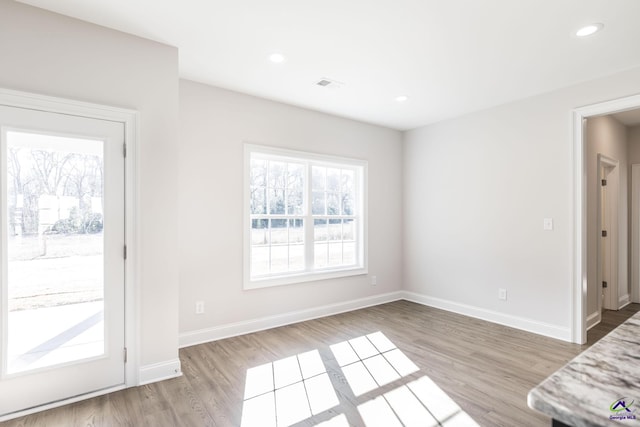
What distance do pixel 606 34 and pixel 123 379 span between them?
4558 mm

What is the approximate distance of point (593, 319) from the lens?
158 inches

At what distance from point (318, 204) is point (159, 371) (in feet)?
8.67

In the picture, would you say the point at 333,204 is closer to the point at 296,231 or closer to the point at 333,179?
the point at 333,179

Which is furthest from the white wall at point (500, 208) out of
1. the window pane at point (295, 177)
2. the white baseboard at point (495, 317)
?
the window pane at point (295, 177)

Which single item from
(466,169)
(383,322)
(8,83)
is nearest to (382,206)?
(466,169)

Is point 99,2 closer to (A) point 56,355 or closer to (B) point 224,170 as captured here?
(B) point 224,170

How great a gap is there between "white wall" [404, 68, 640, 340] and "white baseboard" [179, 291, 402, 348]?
2.94 feet

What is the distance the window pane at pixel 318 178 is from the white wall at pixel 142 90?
2010 mm

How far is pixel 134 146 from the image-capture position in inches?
103

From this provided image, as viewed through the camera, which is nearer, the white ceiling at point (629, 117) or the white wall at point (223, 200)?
the white wall at point (223, 200)

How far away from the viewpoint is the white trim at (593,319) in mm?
3911

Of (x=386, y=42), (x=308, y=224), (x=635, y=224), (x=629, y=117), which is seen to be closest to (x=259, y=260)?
(x=308, y=224)

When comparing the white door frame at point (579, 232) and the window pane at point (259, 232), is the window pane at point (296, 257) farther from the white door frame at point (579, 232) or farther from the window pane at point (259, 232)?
the white door frame at point (579, 232)

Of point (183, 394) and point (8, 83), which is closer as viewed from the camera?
point (8, 83)
